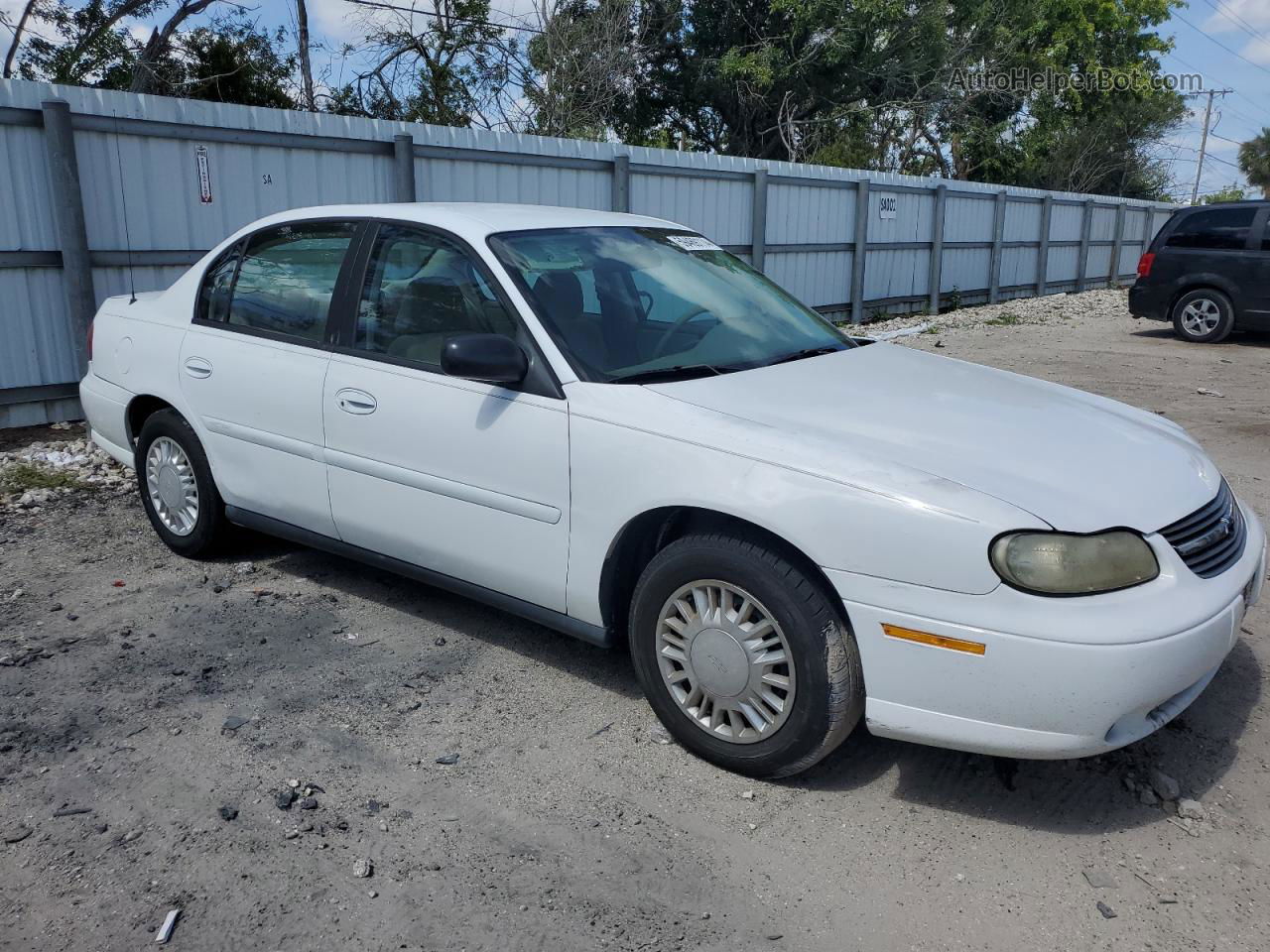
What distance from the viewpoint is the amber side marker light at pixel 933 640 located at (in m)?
2.69

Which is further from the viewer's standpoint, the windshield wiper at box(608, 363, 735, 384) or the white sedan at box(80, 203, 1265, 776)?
the windshield wiper at box(608, 363, 735, 384)

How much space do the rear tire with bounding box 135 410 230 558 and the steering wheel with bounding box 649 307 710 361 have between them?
86.6 inches

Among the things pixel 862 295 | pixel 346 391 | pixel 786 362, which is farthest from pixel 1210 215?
pixel 346 391

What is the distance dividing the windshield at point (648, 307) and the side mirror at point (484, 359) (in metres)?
0.18

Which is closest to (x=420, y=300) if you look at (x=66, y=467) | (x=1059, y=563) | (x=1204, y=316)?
(x=1059, y=563)

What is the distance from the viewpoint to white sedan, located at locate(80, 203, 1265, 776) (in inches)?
107

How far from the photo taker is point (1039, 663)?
2.64 metres

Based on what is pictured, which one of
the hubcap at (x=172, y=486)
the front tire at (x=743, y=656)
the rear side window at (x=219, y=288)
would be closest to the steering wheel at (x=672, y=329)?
the front tire at (x=743, y=656)

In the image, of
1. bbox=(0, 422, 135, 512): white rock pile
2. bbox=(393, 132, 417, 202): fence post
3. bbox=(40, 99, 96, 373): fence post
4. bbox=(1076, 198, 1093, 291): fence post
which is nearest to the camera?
bbox=(0, 422, 135, 512): white rock pile

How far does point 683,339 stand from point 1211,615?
6.11 ft

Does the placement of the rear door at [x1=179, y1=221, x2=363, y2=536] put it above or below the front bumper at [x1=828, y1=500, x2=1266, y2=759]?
above

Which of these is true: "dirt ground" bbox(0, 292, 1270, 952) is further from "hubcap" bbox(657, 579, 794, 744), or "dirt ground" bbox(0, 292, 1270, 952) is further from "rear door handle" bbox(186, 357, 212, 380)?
"rear door handle" bbox(186, 357, 212, 380)

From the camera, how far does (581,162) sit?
10.8 meters

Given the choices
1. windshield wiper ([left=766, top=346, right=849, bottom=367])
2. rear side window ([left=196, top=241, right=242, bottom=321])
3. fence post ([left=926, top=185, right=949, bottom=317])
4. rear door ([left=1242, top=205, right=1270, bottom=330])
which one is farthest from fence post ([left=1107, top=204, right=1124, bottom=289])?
rear side window ([left=196, top=241, right=242, bottom=321])
